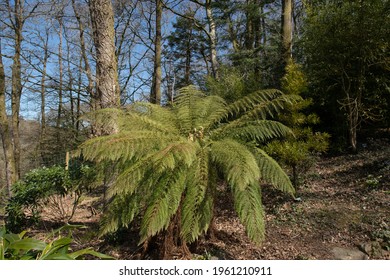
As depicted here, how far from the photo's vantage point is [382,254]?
2.39 m

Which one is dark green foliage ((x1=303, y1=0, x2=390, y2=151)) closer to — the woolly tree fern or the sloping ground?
the sloping ground

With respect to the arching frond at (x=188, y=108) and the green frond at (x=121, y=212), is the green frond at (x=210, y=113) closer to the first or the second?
the arching frond at (x=188, y=108)

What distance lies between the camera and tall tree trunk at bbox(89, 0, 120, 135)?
3.38 meters

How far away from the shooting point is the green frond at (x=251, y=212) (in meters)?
1.95

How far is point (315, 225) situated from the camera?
2.96m

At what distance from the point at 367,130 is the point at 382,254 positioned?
379cm

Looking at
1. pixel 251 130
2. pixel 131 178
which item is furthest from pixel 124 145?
pixel 251 130

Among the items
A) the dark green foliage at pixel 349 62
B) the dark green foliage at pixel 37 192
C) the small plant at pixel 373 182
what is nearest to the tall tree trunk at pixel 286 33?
the dark green foliage at pixel 349 62

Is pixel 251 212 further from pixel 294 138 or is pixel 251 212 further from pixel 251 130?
pixel 294 138

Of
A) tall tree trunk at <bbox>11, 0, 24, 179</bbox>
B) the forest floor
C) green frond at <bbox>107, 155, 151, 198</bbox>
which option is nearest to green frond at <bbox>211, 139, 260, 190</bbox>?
green frond at <bbox>107, 155, 151, 198</bbox>

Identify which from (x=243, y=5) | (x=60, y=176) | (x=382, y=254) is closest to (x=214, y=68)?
(x=243, y=5)

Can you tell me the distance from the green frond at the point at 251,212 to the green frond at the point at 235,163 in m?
0.08

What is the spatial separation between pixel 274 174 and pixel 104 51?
2.42 metres

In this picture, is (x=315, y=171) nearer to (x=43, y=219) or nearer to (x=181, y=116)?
(x=181, y=116)
